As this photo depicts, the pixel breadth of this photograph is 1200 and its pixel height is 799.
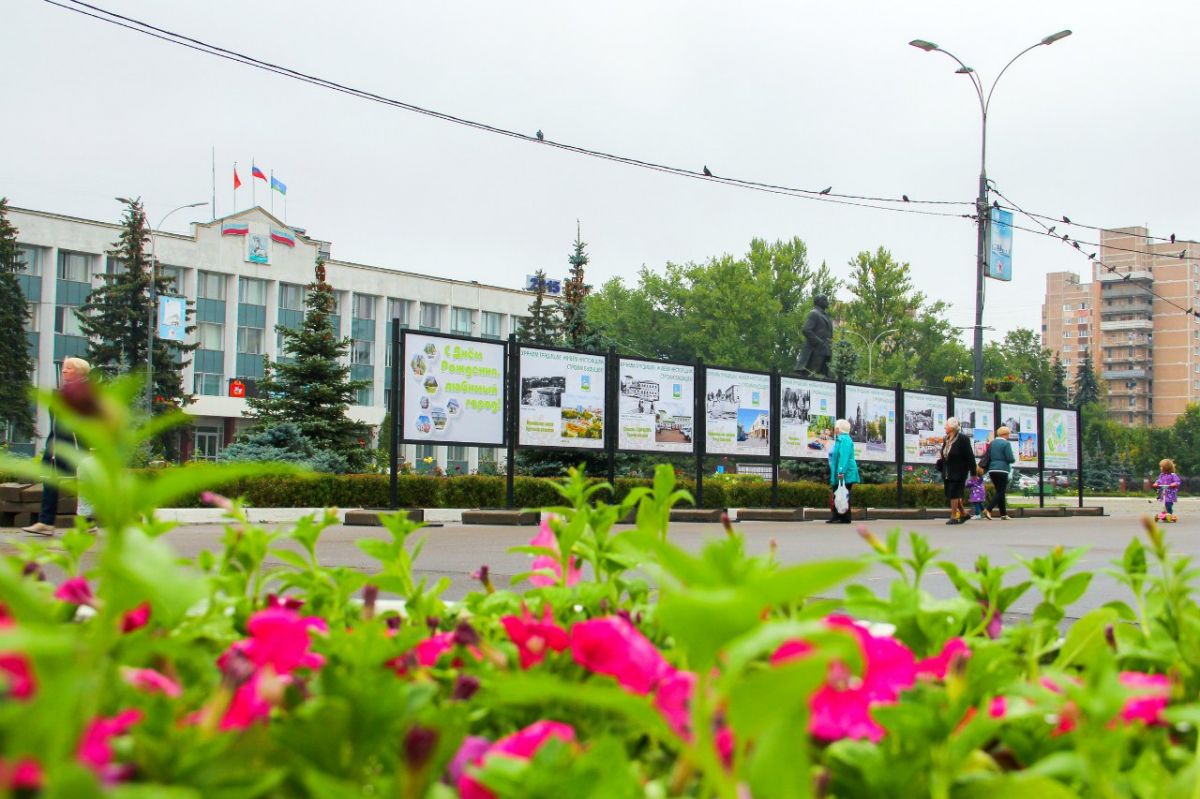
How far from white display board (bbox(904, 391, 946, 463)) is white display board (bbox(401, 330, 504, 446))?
10.3 metres

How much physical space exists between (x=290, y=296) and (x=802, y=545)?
204 ft

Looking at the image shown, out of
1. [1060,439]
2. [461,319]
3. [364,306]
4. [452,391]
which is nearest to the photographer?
[452,391]

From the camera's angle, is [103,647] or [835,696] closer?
[103,647]

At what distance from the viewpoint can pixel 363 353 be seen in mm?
75750

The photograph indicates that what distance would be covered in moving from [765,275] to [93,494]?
265ft

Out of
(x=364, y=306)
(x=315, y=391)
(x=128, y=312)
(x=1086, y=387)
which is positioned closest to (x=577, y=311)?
(x=315, y=391)

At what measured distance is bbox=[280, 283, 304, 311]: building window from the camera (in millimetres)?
69375

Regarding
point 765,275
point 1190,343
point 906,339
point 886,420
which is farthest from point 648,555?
point 1190,343

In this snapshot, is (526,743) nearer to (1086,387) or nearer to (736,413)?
(736,413)

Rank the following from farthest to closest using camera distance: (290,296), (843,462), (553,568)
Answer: (290,296)
(843,462)
(553,568)

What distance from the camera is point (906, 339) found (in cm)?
8619

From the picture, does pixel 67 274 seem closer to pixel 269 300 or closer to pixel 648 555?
pixel 269 300

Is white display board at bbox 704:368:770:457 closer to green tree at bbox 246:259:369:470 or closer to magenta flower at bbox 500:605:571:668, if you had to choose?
green tree at bbox 246:259:369:470

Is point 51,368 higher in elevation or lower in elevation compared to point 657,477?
higher
